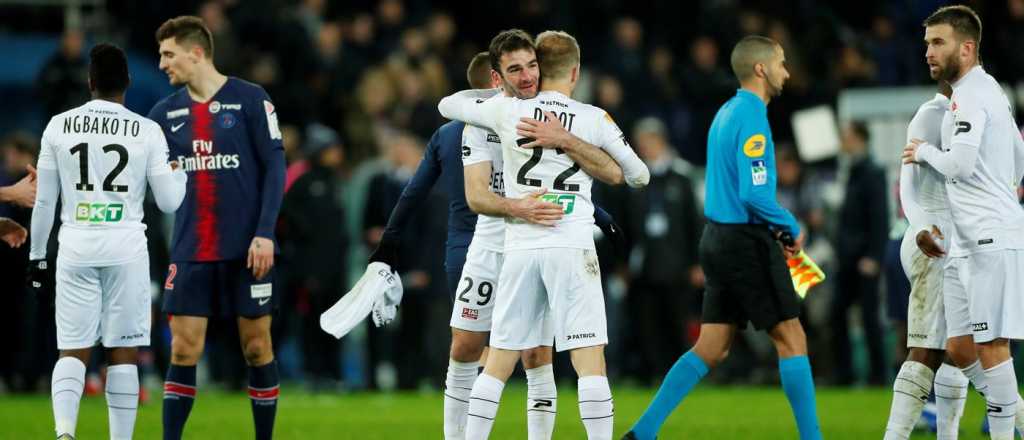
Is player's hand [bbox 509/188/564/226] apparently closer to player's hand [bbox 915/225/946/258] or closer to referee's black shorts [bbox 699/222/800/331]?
referee's black shorts [bbox 699/222/800/331]

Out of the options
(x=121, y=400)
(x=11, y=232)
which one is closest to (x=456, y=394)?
(x=121, y=400)

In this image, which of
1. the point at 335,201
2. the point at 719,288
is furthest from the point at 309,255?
the point at 719,288

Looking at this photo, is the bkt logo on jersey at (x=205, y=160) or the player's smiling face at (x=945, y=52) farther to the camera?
the bkt logo on jersey at (x=205, y=160)

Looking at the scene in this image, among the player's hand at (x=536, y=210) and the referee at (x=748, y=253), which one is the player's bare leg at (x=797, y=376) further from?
the player's hand at (x=536, y=210)

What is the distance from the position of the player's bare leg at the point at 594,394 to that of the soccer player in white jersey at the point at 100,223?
2740mm

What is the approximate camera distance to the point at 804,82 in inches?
787

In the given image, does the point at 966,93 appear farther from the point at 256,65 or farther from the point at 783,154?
the point at 256,65

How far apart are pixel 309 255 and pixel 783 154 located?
18.7ft

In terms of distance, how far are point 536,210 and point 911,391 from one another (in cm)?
258

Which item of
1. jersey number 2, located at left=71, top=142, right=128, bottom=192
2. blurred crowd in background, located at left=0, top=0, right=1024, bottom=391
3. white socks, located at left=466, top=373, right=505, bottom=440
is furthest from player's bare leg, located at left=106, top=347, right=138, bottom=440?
blurred crowd in background, located at left=0, top=0, right=1024, bottom=391

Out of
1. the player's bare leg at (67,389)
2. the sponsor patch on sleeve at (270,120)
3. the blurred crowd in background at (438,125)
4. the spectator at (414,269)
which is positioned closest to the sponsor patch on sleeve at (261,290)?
the sponsor patch on sleeve at (270,120)

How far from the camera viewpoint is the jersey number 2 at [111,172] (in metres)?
8.85

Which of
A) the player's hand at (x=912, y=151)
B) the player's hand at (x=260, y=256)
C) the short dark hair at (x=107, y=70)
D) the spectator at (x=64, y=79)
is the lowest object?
the player's hand at (x=260, y=256)

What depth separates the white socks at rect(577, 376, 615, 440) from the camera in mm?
8016
